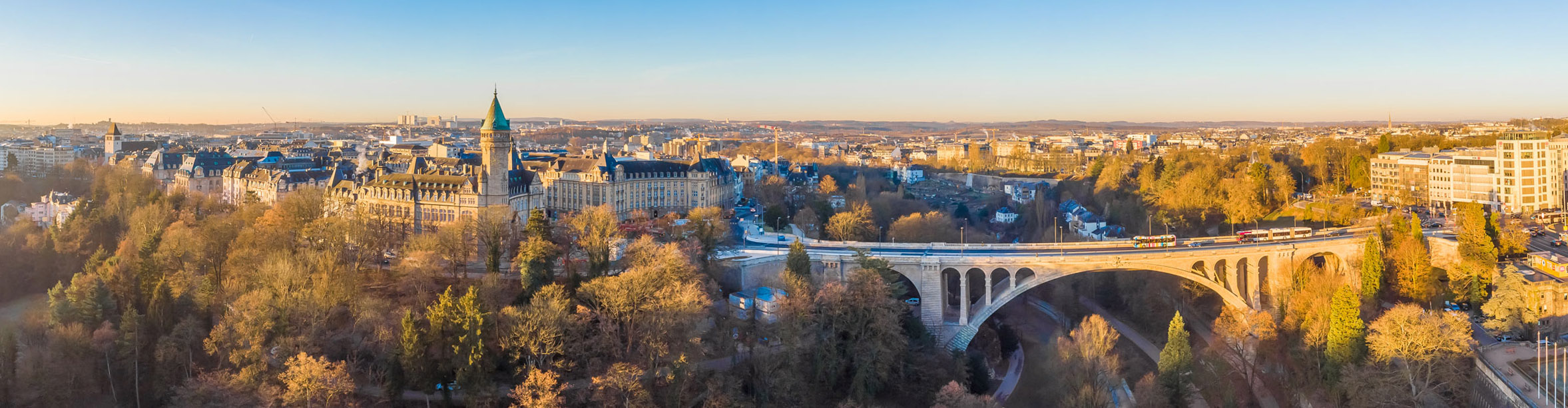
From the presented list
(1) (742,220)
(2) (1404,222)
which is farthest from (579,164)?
(2) (1404,222)

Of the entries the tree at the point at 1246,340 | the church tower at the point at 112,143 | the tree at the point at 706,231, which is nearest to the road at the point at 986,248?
the tree at the point at 706,231

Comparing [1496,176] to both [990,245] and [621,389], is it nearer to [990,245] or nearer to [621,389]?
[990,245]

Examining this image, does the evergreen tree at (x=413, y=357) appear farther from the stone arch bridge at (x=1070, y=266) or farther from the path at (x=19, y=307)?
the path at (x=19, y=307)

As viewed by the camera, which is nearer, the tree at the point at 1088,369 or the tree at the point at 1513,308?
the tree at the point at 1088,369

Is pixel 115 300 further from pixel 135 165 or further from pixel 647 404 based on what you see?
pixel 135 165

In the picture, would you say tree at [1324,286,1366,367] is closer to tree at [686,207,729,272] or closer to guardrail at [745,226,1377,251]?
guardrail at [745,226,1377,251]

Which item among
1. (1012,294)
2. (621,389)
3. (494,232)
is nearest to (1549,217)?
(1012,294)

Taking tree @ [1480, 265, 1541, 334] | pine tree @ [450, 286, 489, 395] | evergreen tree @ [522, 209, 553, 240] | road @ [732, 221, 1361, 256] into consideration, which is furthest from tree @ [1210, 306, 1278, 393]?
pine tree @ [450, 286, 489, 395]
